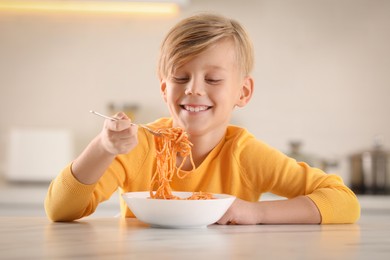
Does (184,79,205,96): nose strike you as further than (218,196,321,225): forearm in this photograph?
Yes

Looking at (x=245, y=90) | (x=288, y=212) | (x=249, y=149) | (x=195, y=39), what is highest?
(x=195, y=39)

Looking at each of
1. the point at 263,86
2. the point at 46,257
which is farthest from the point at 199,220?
the point at 263,86

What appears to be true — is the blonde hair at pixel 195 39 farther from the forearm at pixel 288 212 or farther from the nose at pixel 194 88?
the forearm at pixel 288 212

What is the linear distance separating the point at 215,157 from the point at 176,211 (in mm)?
509

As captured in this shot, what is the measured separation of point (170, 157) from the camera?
4.39ft

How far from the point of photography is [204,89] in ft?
4.73

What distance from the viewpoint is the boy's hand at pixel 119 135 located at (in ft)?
3.61

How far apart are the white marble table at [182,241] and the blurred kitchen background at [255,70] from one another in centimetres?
209

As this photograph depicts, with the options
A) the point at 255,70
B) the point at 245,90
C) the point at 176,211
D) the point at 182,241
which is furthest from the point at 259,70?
the point at 182,241

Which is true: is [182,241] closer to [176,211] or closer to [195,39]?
[176,211]

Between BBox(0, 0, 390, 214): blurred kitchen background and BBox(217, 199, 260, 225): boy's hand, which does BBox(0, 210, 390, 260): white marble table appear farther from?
BBox(0, 0, 390, 214): blurred kitchen background

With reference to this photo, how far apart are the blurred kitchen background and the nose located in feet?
6.06

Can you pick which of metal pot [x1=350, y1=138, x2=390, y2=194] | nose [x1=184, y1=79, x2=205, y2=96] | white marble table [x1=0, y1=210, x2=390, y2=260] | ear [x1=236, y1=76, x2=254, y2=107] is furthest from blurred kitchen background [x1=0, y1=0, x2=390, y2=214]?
white marble table [x1=0, y1=210, x2=390, y2=260]

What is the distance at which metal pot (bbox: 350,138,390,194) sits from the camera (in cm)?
296
